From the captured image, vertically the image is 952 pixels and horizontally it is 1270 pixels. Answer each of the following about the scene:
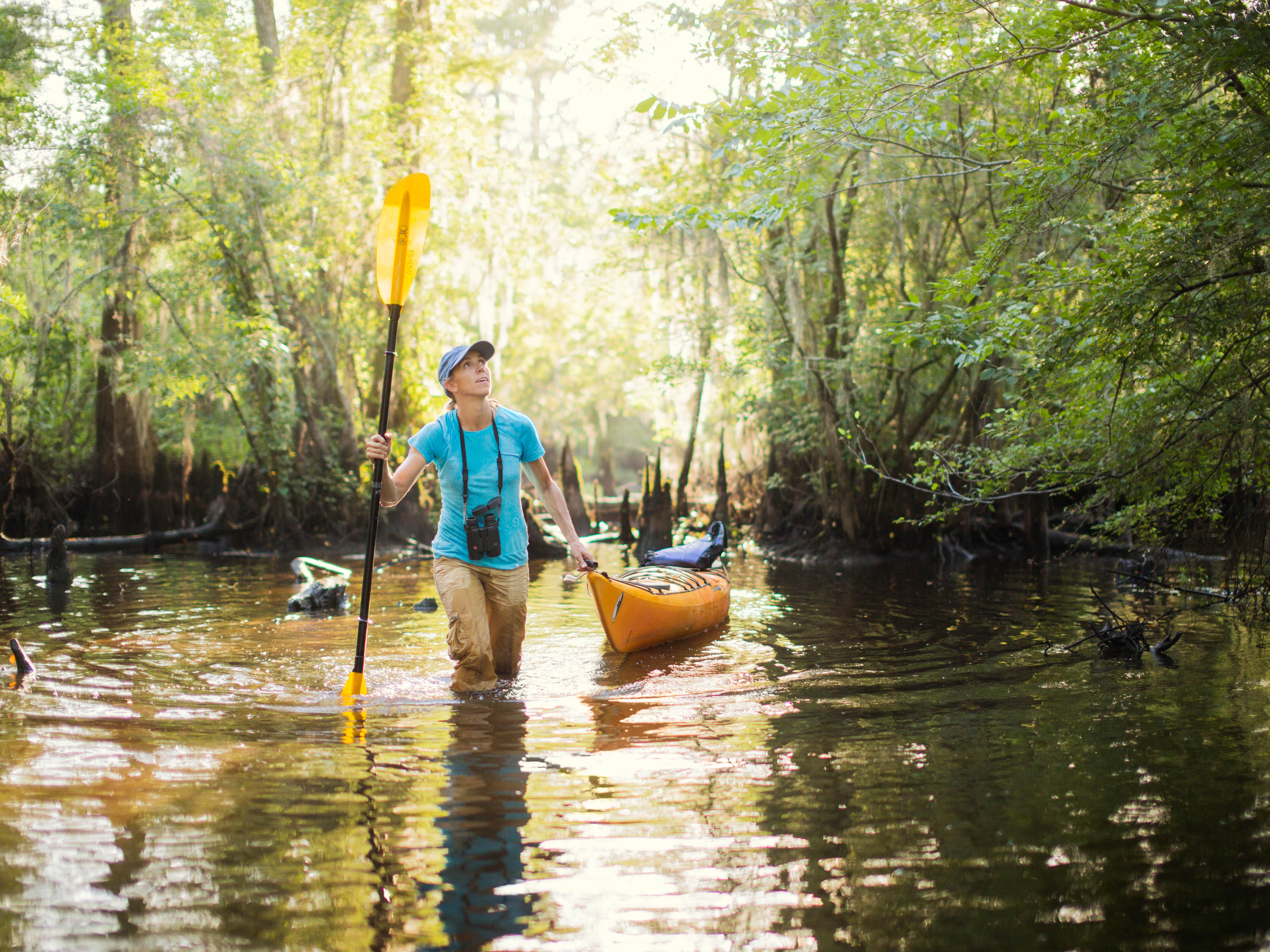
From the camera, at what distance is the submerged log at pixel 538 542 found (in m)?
14.0

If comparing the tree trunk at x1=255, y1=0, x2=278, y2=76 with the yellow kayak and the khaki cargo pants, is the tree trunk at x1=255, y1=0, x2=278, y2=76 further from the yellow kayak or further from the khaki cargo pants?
the khaki cargo pants

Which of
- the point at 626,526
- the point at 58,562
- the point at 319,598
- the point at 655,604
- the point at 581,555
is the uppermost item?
the point at 581,555

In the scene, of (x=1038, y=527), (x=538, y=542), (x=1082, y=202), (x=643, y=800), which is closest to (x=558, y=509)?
(x=643, y=800)

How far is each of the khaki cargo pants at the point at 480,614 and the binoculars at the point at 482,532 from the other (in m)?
0.11

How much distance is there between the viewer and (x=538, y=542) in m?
14.2

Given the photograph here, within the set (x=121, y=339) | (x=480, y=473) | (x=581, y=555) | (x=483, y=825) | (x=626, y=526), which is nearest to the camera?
(x=483, y=825)

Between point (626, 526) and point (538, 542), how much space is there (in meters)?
2.34

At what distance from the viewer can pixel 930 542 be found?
13.6 meters

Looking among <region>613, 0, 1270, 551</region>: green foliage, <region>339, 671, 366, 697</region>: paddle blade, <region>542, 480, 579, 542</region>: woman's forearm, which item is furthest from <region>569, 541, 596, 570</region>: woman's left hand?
<region>613, 0, 1270, 551</region>: green foliage

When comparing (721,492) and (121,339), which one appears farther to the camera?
(721,492)

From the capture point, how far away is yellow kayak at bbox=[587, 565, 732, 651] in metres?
6.45

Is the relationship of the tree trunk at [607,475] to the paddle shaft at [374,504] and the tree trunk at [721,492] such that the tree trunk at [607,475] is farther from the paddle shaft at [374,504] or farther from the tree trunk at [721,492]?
the paddle shaft at [374,504]

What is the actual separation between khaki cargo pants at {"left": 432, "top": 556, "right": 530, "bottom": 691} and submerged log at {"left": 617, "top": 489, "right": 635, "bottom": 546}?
1065 centimetres

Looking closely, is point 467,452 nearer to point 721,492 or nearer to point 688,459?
point 721,492
